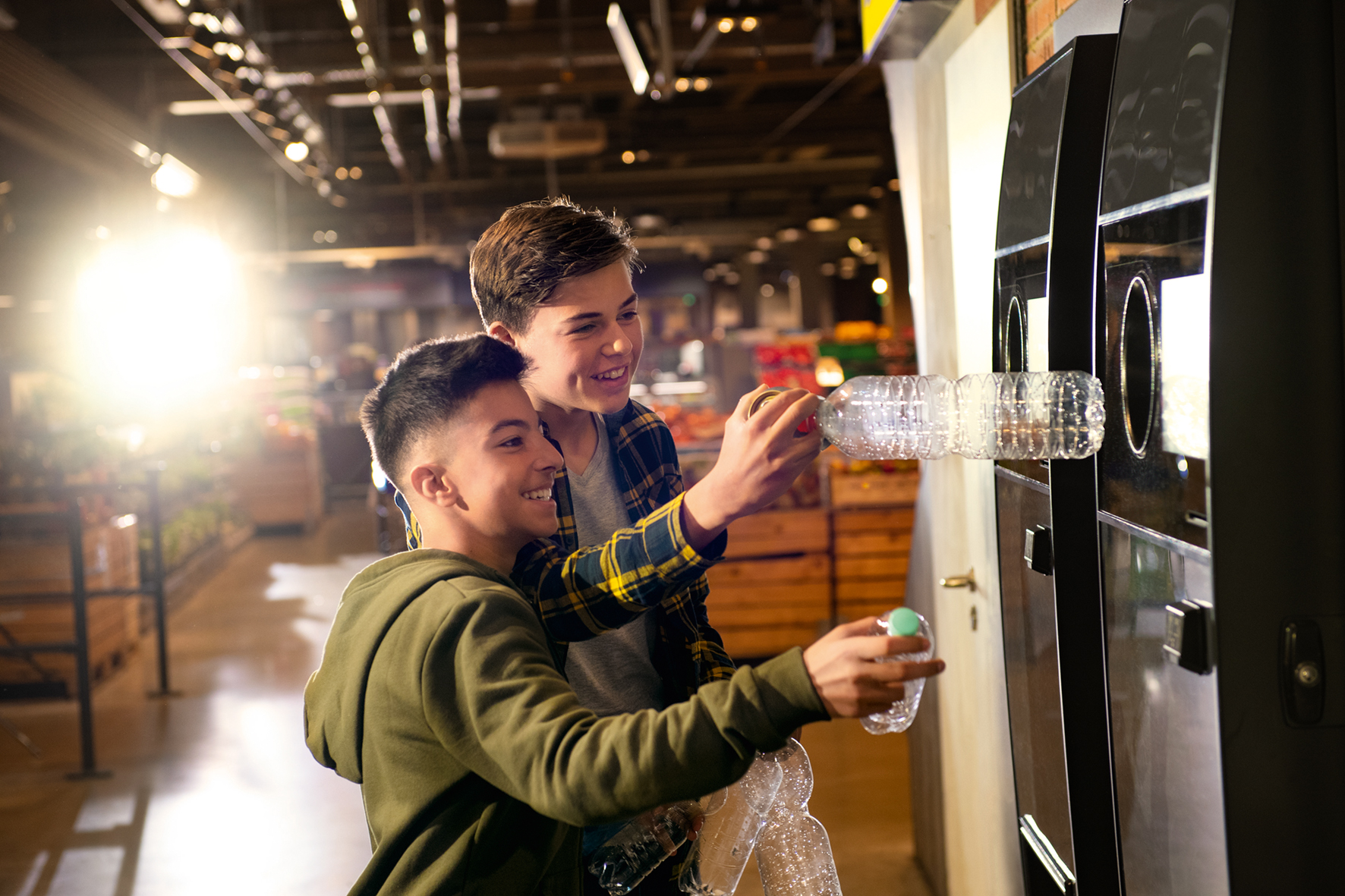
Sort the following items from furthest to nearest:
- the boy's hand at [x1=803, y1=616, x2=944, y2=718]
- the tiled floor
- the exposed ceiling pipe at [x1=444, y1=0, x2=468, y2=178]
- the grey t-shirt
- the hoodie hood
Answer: the exposed ceiling pipe at [x1=444, y1=0, x2=468, y2=178] < the tiled floor < the grey t-shirt < the hoodie hood < the boy's hand at [x1=803, y1=616, x2=944, y2=718]

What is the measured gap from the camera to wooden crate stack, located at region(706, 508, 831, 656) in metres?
5.54

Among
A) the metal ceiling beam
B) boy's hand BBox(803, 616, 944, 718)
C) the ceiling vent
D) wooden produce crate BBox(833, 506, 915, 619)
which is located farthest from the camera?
the metal ceiling beam

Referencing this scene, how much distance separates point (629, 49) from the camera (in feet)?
18.6

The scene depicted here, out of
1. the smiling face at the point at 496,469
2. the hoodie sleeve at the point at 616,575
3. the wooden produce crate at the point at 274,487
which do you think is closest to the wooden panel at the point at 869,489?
the hoodie sleeve at the point at 616,575

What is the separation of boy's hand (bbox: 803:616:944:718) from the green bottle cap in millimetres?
77

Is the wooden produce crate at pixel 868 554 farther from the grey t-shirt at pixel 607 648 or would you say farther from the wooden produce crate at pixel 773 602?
the grey t-shirt at pixel 607 648

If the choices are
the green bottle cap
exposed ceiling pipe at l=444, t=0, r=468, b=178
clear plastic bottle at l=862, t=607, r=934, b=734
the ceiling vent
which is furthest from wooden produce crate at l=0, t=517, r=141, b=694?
the green bottle cap

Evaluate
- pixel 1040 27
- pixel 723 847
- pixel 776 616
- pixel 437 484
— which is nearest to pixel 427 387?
pixel 437 484

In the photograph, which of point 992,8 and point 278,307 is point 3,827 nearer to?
point 992,8

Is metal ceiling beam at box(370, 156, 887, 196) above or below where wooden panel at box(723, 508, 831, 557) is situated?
above

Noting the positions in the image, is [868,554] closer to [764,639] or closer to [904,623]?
[764,639]

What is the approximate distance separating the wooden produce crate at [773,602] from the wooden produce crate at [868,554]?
91 millimetres

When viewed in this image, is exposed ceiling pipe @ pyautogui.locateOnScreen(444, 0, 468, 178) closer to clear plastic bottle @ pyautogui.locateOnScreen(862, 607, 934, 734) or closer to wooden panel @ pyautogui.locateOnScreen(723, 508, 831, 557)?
wooden panel @ pyautogui.locateOnScreen(723, 508, 831, 557)

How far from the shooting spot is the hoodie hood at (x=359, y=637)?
119 cm
